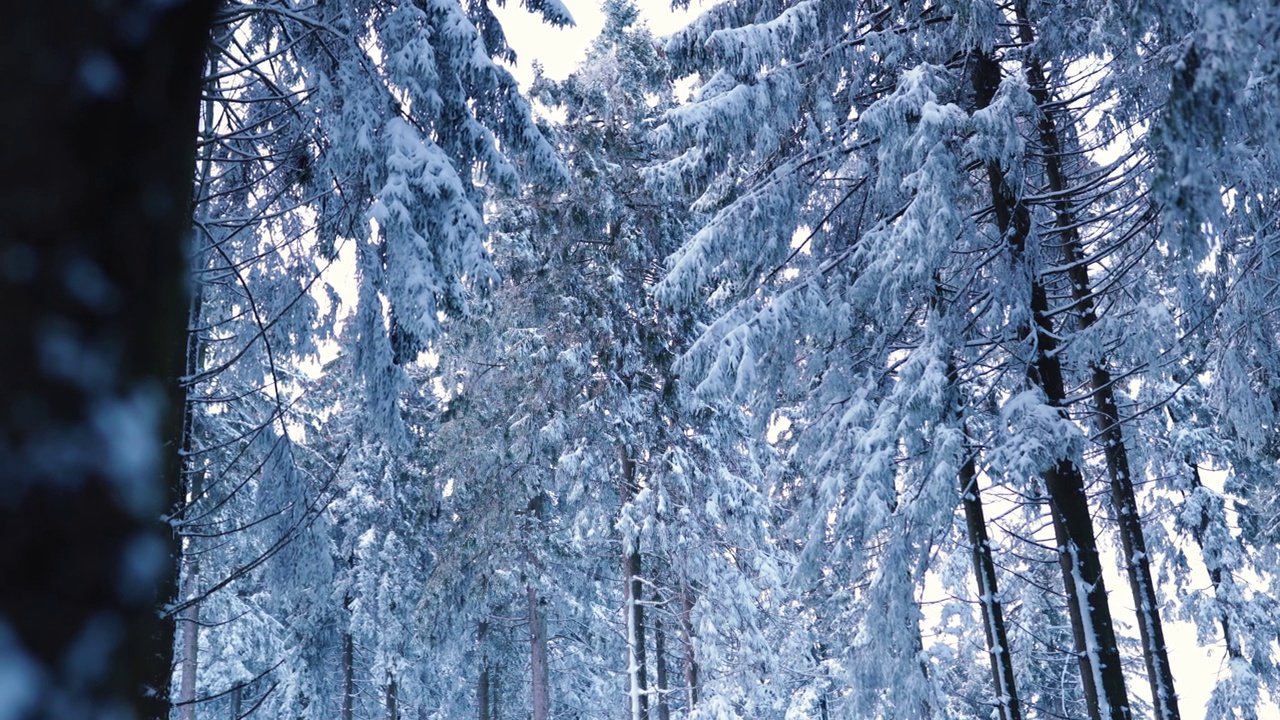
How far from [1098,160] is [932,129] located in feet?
12.7

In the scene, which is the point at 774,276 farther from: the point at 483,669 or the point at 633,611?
the point at 483,669

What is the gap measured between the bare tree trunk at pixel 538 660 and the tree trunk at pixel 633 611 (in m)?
3.32

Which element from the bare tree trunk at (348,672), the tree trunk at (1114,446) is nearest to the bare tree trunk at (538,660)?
the bare tree trunk at (348,672)

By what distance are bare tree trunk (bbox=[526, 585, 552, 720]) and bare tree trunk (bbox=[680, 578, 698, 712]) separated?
10.6ft

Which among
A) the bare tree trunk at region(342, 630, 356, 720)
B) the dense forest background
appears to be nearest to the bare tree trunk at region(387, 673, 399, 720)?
the bare tree trunk at region(342, 630, 356, 720)

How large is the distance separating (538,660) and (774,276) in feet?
40.4

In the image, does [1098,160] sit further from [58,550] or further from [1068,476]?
[58,550]

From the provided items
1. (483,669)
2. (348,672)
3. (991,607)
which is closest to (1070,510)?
(991,607)

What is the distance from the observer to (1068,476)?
7.36 m

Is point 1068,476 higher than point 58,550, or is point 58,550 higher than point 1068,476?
point 1068,476

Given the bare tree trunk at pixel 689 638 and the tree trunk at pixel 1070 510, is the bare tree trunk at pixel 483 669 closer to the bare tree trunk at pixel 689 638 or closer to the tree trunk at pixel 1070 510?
the bare tree trunk at pixel 689 638

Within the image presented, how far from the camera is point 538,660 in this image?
704 inches

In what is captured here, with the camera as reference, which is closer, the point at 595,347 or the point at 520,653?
the point at 595,347

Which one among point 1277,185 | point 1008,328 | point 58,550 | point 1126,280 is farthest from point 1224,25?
point 1126,280
